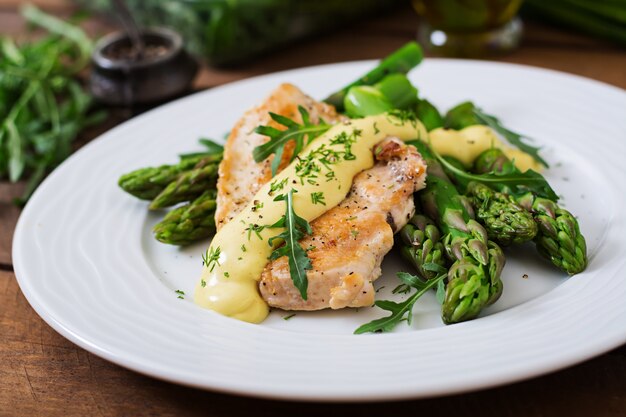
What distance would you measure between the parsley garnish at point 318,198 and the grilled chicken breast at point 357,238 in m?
0.06

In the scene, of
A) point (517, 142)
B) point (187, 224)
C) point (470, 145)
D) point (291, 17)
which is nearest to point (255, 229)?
point (187, 224)

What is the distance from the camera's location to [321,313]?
3104 mm

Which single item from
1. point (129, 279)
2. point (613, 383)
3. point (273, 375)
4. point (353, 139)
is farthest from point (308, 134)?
point (613, 383)

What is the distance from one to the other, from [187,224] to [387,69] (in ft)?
5.42

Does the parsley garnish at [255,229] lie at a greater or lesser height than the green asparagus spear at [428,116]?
lesser

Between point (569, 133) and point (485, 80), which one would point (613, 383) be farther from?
point (485, 80)

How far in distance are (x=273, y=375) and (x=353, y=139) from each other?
1424mm

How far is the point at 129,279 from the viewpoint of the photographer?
3.38 metres

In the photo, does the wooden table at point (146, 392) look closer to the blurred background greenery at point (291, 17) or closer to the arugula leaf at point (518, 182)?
the arugula leaf at point (518, 182)

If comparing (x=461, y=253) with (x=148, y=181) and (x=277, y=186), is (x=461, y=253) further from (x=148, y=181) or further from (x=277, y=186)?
(x=148, y=181)

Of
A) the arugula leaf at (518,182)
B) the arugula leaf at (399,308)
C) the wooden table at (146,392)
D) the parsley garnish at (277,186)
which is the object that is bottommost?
the wooden table at (146,392)

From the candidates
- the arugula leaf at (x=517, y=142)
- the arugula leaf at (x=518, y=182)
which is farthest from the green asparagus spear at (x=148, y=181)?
the arugula leaf at (x=517, y=142)

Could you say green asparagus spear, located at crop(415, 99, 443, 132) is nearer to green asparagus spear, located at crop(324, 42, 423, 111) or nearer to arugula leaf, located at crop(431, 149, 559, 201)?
green asparagus spear, located at crop(324, 42, 423, 111)

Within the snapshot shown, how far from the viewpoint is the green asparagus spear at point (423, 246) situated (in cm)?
319
